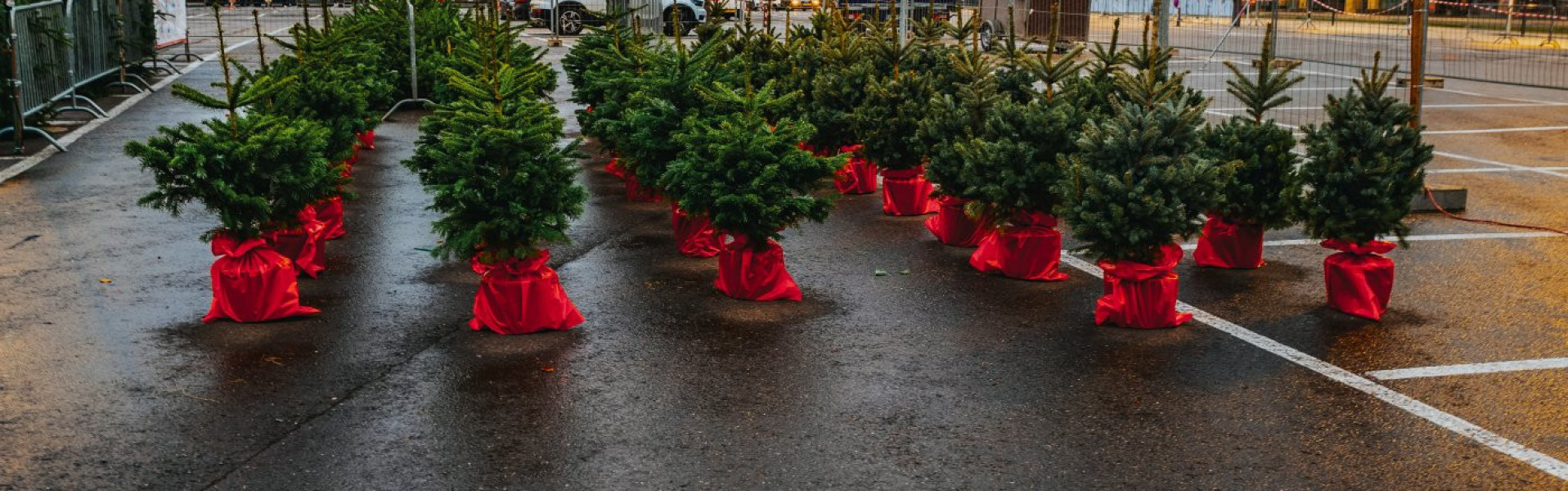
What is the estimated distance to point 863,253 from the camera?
10.6 metres

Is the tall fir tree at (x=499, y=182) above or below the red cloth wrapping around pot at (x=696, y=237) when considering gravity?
above

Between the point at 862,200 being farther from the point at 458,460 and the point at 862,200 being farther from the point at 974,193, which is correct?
the point at 458,460

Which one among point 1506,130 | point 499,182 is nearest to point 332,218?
point 499,182

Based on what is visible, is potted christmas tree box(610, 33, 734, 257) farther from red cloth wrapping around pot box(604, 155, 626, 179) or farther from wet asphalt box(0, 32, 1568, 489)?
red cloth wrapping around pot box(604, 155, 626, 179)

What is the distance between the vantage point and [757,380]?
7352mm

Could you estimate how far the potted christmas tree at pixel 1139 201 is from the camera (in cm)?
819

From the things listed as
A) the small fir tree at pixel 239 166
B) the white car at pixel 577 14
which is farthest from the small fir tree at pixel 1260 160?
the white car at pixel 577 14

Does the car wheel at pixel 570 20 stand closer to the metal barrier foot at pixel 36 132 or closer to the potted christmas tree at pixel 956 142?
the metal barrier foot at pixel 36 132

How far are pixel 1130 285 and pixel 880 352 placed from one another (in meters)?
1.62

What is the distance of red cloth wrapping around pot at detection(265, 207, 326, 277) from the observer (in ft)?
31.1

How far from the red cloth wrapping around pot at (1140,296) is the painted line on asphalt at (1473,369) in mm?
1261

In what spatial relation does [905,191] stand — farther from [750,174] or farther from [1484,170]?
[1484,170]

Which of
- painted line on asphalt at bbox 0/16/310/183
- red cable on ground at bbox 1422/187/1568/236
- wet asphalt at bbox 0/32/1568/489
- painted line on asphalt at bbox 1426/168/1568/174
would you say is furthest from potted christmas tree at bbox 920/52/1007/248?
painted line on asphalt at bbox 0/16/310/183

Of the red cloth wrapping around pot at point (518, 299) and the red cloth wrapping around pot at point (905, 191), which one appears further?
the red cloth wrapping around pot at point (905, 191)
